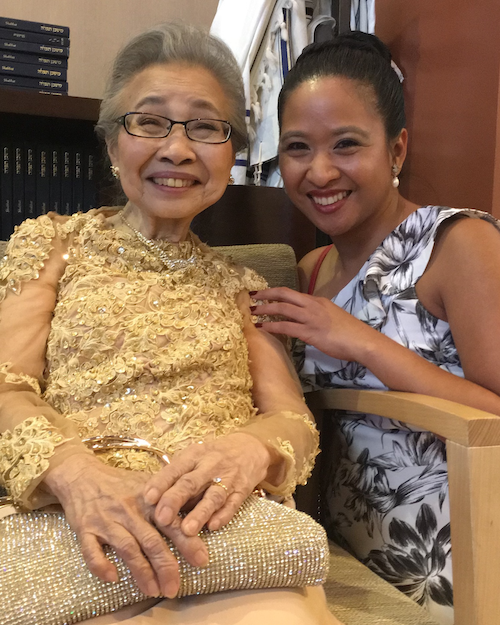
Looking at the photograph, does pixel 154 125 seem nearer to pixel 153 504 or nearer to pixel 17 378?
pixel 17 378

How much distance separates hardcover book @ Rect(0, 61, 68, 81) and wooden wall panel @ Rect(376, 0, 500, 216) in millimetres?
1211

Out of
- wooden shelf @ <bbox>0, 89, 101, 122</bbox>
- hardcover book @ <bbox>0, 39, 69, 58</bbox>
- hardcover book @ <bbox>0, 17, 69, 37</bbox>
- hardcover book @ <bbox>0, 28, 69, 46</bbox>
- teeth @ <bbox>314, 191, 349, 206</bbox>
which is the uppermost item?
hardcover book @ <bbox>0, 17, 69, 37</bbox>

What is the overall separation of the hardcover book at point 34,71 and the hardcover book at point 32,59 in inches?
0.4

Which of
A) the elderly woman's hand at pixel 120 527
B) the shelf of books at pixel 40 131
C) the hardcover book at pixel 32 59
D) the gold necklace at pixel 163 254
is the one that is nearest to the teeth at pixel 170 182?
the gold necklace at pixel 163 254

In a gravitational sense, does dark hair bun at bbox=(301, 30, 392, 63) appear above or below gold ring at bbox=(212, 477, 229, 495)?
above

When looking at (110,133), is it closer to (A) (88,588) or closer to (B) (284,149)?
(B) (284,149)

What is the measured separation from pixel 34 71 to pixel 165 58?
970 mm

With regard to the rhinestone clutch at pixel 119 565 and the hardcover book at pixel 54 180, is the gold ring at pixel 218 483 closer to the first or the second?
the rhinestone clutch at pixel 119 565

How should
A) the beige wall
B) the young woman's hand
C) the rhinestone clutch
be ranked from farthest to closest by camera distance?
1. the beige wall
2. the young woman's hand
3. the rhinestone clutch

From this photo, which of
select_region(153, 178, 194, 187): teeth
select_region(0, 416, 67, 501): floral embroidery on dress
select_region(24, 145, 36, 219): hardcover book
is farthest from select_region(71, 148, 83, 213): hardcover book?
select_region(0, 416, 67, 501): floral embroidery on dress

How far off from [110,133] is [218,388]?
0.61 m

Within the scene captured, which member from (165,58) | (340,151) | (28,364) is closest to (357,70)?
(340,151)

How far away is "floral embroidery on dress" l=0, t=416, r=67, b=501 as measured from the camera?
3.10 ft

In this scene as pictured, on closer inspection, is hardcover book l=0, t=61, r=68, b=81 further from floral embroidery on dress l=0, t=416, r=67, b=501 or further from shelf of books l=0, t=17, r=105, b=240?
floral embroidery on dress l=0, t=416, r=67, b=501
